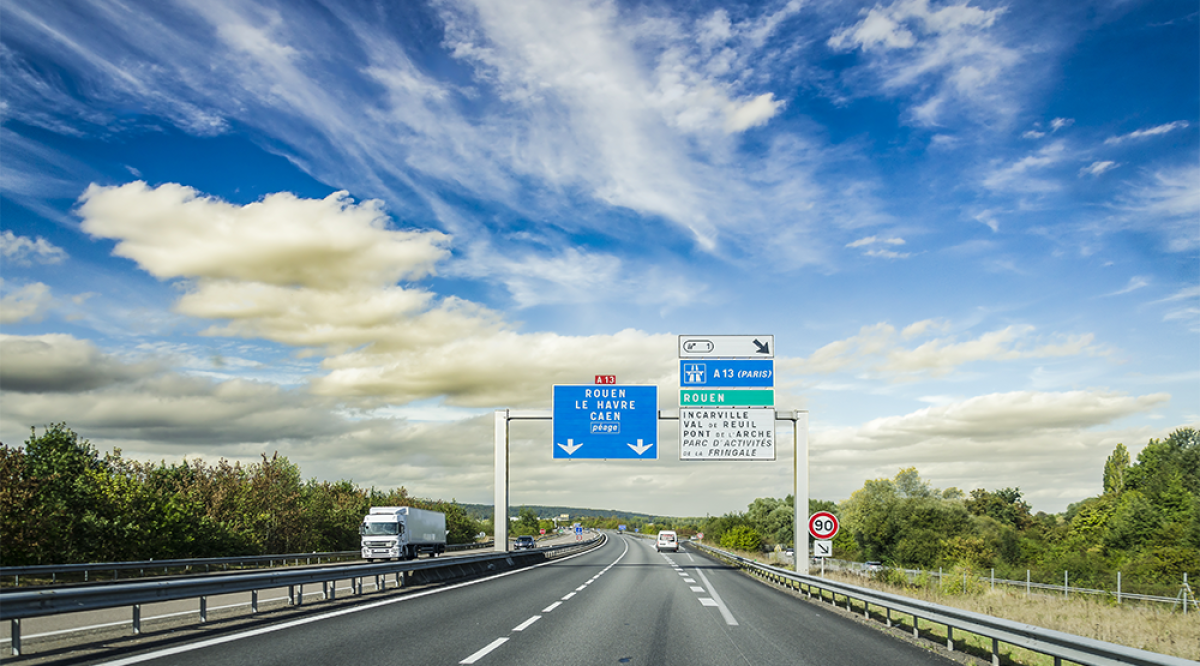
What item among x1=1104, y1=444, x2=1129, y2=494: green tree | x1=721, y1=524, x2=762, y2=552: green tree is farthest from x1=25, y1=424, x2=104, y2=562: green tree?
x1=1104, y1=444, x2=1129, y2=494: green tree

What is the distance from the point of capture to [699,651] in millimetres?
9578

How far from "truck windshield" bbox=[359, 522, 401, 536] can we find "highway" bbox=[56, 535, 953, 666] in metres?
27.8

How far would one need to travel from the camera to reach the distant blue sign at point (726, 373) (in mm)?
30391

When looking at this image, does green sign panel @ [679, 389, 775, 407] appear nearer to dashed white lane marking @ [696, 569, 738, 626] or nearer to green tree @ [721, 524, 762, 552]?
dashed white lane marking @ [696, 569, 738, 626]

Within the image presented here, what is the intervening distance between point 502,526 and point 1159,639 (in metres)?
27.0

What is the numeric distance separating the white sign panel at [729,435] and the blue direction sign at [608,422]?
4.90 ft

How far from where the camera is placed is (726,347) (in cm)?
3053

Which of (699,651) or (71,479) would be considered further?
(71,479)

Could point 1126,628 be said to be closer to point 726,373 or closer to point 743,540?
point 726,373

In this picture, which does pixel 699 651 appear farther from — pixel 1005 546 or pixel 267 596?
pixel 1005 546

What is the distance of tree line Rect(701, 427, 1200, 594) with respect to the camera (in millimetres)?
54938

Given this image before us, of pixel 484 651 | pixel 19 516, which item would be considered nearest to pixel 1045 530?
pixel 19 516

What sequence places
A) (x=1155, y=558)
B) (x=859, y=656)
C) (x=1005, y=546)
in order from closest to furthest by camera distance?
1. (x=859, y=656)
2. (x=1155, y=558)
3. (x=1005, y=546)

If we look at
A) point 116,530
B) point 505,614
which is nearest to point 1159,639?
point 505,614
